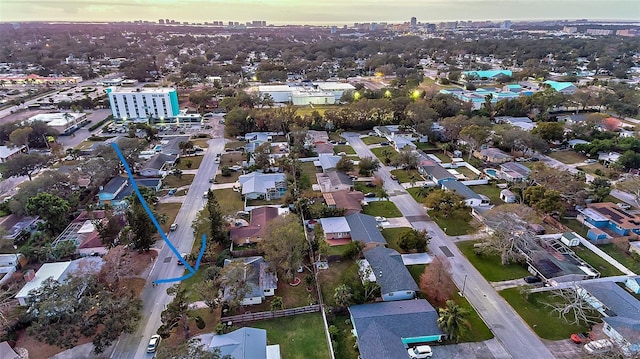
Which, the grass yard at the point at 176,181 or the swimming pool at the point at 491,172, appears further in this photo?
the swimming pool at the point at 491,172

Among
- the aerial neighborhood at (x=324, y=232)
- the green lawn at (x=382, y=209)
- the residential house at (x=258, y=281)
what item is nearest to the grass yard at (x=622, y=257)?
the aerial neighborhood at (x=324, y=232)

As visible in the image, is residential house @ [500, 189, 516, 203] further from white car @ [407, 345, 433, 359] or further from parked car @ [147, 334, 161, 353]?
parked car @ [147, 334, 161, 353]

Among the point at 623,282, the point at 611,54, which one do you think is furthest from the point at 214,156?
the point at 611,54

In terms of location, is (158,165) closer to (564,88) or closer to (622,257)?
(622,257)

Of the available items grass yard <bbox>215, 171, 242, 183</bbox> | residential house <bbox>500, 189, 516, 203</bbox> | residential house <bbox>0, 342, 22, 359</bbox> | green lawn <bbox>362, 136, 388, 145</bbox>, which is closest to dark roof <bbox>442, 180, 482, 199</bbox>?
residential house <bbox>500, 189, 516, 203</bbox>

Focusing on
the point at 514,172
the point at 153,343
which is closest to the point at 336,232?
the point at 153,343

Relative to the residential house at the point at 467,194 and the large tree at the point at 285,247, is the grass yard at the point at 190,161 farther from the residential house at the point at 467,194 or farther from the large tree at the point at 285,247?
the residential house at the point at 467,194
